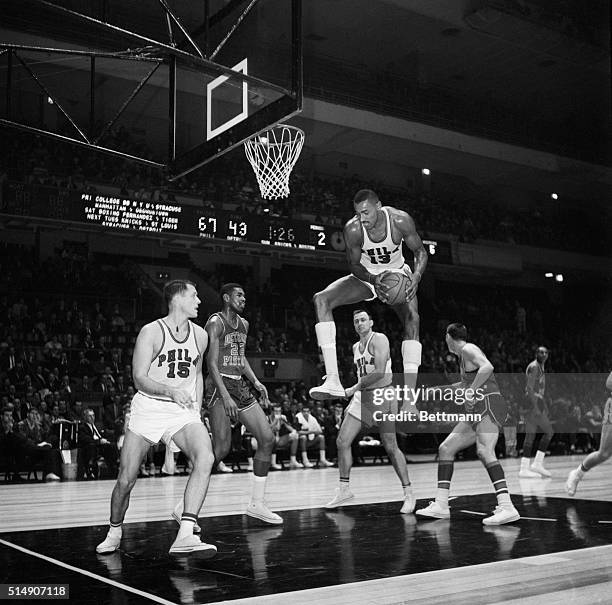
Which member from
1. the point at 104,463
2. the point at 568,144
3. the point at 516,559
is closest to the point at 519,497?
the point at 516,559

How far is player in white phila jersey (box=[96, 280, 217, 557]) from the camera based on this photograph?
4.37m

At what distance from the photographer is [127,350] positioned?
48.0 feet

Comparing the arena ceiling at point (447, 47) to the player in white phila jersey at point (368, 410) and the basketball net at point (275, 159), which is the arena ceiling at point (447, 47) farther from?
the player in white phila jersey at point (368, 410)

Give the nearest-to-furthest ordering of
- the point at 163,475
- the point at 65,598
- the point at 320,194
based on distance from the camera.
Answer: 1. the point at 65,598
2. the point at 163,475
3. the point at 320,194

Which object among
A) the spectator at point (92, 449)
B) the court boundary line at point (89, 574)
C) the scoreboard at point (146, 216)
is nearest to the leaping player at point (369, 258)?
the court boundary line at point (89, 574)

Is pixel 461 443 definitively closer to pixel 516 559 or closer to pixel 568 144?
pixel 516 559

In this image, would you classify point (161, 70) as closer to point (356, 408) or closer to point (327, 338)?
point (356, 408)

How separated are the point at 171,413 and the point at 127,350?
10.5 meters

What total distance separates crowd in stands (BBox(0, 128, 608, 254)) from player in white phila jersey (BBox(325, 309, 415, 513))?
7.22 m

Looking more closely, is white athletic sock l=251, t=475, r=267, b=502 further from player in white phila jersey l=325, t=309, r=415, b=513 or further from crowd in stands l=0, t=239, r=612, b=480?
crowd in stands l=0, t=239, r=612, b=480

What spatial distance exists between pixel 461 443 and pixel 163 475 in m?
5.65

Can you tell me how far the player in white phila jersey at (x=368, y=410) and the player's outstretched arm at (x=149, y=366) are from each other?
2.31 m

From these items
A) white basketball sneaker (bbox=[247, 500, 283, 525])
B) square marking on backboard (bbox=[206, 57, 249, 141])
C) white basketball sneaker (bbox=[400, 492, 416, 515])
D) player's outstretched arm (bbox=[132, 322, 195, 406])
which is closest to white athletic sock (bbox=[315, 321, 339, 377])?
white basketball sneaker (bbox=[247, 500, 283, 525])

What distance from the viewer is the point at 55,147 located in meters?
16.5
